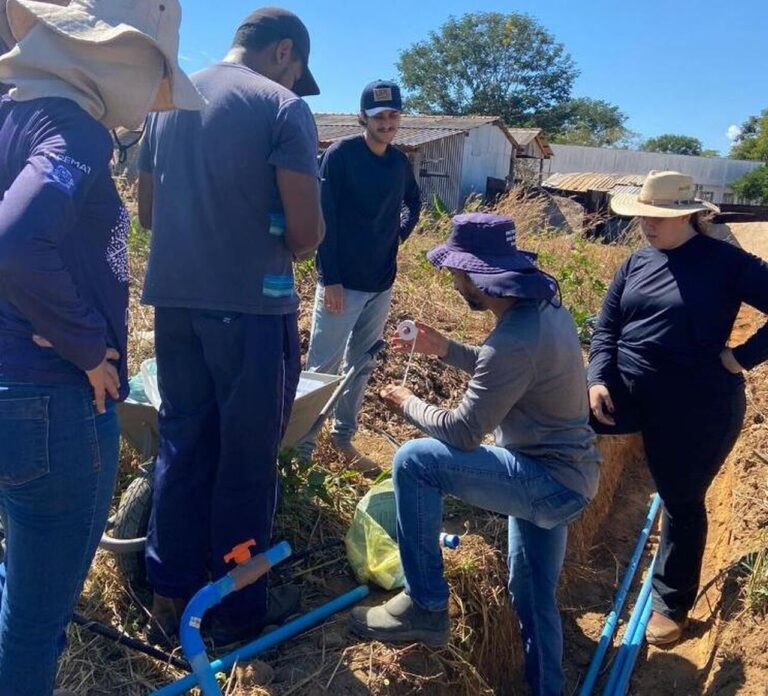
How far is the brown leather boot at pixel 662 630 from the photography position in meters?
3.71

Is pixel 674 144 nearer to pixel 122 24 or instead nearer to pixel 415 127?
pixel 415 127

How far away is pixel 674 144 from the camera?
6856cm

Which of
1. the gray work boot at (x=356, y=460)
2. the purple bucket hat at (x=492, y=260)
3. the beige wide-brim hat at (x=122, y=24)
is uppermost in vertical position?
the beige wide-brim hat at (x=122, y=24)

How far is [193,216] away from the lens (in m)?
2.50

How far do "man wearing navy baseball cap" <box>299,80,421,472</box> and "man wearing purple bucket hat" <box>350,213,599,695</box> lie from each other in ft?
4.53

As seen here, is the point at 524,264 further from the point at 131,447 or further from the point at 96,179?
the point at 131,447

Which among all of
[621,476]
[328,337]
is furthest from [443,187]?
[328,337]

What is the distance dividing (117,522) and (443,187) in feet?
73.8

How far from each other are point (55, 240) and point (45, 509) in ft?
2.09

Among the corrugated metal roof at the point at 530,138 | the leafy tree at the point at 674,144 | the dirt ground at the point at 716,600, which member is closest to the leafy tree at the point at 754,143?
the leafy tree at the point at 674,144

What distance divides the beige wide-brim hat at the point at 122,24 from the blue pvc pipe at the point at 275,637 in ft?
5.22

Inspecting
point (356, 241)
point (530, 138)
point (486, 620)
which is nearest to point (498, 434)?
point (486, 620)

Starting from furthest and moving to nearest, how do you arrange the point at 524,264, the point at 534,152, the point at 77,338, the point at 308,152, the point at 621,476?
1. the point at 534,152
2. the point at 621,476
3. the point at 524,264
4. the point at 308,152
5. the point at 77,338

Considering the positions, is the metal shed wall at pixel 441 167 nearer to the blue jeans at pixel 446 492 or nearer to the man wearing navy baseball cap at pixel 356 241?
the man wearing navy baseball cap at pixel 356 241
